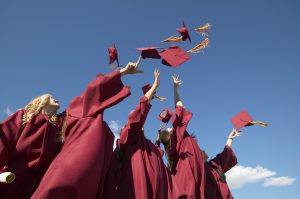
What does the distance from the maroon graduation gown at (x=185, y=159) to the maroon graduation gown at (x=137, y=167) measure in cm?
73

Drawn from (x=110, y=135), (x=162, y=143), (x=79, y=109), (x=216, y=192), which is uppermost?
(x=79, y=109)

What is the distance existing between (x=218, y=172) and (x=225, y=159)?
0.49m

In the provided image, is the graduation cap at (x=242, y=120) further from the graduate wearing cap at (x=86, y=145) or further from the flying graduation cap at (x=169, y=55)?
the graduate wearing cap at (x=86, y=145)

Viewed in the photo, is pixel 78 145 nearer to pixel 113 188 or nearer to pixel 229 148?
pixel 113 188

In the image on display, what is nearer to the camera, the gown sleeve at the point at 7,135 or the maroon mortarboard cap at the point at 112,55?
the gown sleeve at the point at 7,135

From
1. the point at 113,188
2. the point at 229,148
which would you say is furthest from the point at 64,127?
the point at 229,148

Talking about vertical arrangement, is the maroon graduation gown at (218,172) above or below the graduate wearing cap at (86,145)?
below

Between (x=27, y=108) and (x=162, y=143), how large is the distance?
8.45 feet

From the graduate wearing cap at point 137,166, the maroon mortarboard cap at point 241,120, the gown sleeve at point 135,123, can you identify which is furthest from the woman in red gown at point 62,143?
the maroon mortarboard cap at point 241,120

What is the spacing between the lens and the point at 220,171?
237 inches

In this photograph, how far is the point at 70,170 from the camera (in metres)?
2.78

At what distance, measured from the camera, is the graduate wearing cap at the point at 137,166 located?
3641 mm

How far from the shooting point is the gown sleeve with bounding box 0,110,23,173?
3.05m

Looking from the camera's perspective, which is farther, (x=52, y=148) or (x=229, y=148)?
(x=229, y=148)
